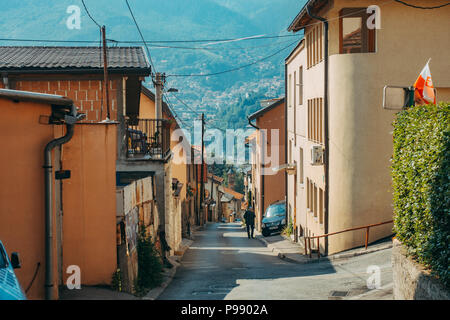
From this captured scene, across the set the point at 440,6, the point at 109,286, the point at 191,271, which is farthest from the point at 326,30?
the point at 109,286

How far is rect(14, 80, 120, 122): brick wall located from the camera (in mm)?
17453

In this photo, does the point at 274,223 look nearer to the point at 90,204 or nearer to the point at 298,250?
the point at 298,250

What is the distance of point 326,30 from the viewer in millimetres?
17500

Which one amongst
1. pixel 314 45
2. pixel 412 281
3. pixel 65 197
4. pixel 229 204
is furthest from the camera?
pixel 229 204

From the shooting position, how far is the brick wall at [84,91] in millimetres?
17453

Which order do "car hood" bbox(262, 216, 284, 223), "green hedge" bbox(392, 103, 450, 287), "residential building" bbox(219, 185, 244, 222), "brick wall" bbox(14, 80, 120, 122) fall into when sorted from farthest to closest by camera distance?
1. "residential building" bbox(219, 185, 244, 222)
2. "car hood" bbox(262, 216, 284, 223)
3. "brick wall" bbox(14, 80, 120, 122)
4. "green hedge" bbox(392, 103, 450, 287)

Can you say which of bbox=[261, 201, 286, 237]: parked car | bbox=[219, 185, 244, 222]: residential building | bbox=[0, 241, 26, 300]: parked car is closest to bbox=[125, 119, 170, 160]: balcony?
bbox=[0, 241, 26, 300]: parked car

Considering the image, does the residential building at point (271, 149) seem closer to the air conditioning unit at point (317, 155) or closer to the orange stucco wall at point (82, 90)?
the air conditioning unit at point (317, 155)

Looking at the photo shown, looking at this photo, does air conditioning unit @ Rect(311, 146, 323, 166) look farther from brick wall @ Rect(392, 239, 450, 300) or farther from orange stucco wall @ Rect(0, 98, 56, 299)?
orange stucco wall @ Rect(0, 98, 56, 299)

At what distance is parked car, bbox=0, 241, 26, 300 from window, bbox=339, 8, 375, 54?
12.6 meters

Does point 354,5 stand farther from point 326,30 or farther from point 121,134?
point 121,134

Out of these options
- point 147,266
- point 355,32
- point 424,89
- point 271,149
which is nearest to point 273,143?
point 271,149

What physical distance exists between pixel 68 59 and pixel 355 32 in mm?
9342

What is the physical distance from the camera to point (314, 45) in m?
20.8
